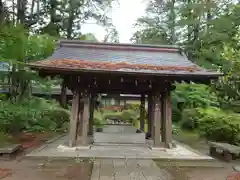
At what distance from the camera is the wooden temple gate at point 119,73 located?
7.82m

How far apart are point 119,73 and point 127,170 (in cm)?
292

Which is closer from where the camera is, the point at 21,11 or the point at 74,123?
the point at 74,123

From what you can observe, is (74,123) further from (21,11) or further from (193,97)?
(193,97)

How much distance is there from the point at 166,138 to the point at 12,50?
21.3ft

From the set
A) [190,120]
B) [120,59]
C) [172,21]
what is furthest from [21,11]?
[172,21]

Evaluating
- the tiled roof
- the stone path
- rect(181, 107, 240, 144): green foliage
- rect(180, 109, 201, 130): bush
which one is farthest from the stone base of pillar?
rect(180, 109, 201, 130): bush

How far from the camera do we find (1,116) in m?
10.3

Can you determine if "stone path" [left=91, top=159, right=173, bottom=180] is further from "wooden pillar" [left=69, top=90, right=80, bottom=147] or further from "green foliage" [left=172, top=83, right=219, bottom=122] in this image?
"green foliage" [left=172, top=83, right=219, bottom=122]

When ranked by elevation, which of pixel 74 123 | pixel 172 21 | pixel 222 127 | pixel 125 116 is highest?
pixel 172 21

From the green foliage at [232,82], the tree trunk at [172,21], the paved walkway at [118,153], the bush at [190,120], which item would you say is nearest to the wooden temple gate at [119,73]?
the paved walkway at [118,153]

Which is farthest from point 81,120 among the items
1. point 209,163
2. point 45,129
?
point 45,129

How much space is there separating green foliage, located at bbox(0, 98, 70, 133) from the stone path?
14.1ft

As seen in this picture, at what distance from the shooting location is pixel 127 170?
6.25 metres

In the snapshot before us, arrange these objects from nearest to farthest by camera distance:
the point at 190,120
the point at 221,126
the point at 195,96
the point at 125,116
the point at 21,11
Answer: the point at 221,126
the point at 21,11
the point at 190,120
the point at 195,96
the point at 125,116
